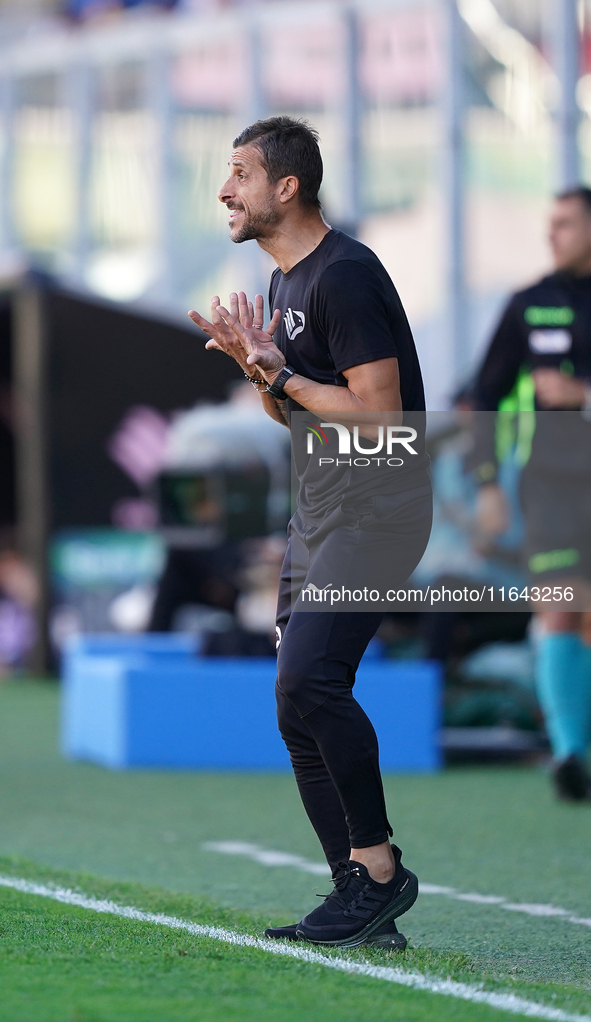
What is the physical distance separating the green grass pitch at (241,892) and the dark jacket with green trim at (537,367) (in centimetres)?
128

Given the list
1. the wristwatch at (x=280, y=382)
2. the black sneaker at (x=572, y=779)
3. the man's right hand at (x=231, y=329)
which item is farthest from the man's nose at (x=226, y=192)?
the black sneaker at (x=572, y=779)

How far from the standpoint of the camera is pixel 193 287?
689 inches

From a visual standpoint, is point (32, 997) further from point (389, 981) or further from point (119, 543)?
point (119, 543)

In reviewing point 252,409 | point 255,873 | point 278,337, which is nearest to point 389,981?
point 278,337

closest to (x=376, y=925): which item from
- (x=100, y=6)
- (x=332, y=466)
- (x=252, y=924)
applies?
(x=252, y=924)

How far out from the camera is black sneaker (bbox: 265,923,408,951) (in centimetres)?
311

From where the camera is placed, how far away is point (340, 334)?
3.08 meters

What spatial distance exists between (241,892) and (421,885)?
1.65ft

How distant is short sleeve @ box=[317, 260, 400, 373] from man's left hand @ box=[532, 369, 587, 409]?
250cm

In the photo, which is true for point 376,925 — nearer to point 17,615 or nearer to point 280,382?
point 280,382

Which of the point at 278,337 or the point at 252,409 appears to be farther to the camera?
the point at 252,409

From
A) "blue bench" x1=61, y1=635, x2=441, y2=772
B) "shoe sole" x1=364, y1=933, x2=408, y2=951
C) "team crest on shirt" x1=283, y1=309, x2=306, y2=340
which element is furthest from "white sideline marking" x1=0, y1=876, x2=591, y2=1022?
"blue bench" x1=61, y1=635, x2=441, y2=772

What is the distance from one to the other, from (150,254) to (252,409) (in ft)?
25.7

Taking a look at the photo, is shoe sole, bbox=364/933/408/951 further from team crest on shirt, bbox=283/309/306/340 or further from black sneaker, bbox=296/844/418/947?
team crest on shirt, bbox=283/309/306/340
